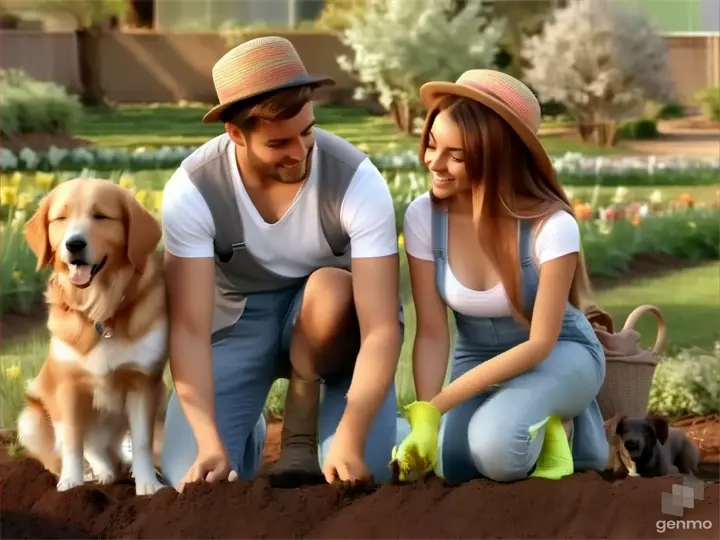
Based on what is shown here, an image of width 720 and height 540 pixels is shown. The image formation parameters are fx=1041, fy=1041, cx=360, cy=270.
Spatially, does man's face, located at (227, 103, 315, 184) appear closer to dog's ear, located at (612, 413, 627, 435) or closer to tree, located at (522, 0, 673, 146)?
dog's ear, located at (612, 413, 627, 435)

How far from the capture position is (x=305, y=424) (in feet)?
12.4

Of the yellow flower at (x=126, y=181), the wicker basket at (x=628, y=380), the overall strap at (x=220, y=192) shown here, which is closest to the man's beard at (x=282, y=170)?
the overall strap at (x=220, y=192)

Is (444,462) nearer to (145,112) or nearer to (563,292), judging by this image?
(563,292)

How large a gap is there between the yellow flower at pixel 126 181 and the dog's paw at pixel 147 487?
234 centimetres

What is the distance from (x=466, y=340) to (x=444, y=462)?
0.43m

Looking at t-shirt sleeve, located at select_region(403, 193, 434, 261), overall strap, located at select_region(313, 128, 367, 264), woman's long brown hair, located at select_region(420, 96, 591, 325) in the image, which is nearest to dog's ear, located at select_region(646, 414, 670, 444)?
woman's long brown hair, located at select_region(420, 96, 591, 325)

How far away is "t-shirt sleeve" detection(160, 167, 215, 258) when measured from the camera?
3395 millimetres

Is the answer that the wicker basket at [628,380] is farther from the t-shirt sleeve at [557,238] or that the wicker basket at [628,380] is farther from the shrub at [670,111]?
the shrub at [670,111]

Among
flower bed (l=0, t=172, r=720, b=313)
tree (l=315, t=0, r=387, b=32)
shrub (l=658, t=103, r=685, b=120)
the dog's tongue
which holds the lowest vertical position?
flower bed (l=0, t=172, r=720, b=313)

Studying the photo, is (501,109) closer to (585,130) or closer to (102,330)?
(102,330)

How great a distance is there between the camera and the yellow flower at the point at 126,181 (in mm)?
5441

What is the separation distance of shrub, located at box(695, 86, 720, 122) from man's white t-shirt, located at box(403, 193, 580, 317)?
2.85 m

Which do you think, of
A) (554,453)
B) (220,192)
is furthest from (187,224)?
(554,453)

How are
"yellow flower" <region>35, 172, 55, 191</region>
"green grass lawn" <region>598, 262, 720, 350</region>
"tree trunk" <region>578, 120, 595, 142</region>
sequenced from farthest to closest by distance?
"tree trunk" <region>578, 120, 595, 142</region> < "green grass lawn" <region>598, 262, 720, 350</region> < "yellow flower" <region>35, 172, 55, 191</region>
